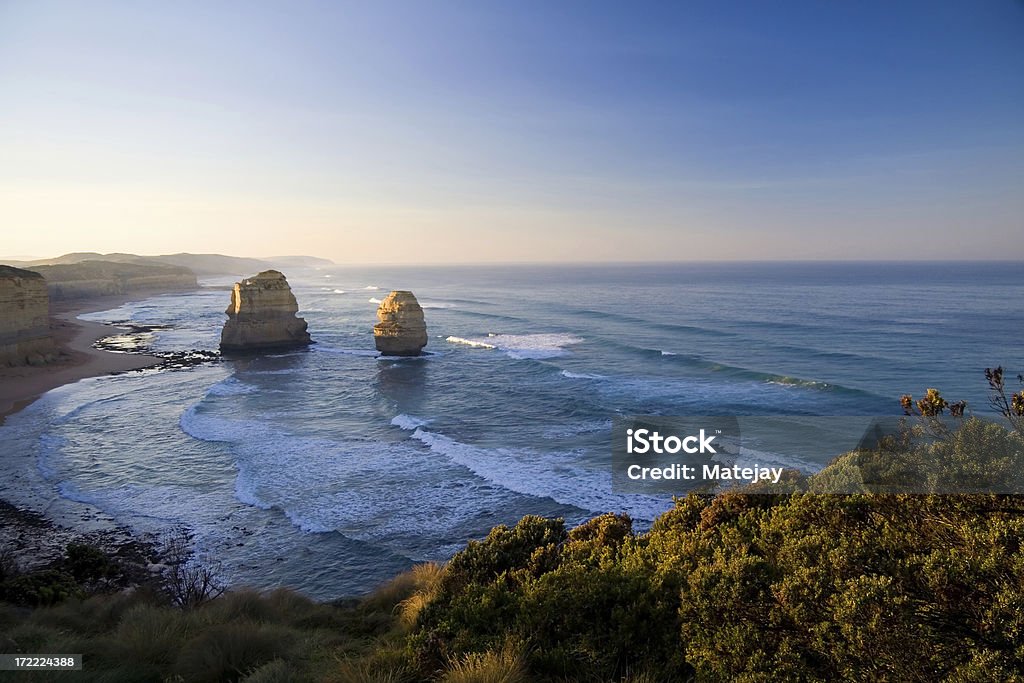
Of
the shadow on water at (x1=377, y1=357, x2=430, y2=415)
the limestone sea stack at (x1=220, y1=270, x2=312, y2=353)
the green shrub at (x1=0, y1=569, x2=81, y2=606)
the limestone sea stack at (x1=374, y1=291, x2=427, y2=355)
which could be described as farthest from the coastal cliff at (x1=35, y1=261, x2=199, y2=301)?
the green shrub at (x1=0, y1=569, x2=81, y2=606)

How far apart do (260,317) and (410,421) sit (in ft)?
80.6

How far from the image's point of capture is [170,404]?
30172 millimetres

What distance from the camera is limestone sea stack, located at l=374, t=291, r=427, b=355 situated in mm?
44062

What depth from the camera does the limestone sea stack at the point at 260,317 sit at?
144ft

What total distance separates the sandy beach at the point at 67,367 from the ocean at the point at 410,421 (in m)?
1.51

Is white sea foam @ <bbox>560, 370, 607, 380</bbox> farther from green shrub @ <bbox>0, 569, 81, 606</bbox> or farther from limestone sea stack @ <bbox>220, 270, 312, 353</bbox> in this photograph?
green shrub @ <bbox>0, 569, 81, 606</bbox>

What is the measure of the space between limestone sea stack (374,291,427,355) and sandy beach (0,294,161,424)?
16.8 meters

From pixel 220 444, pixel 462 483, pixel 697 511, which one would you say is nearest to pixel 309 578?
pixel 462 483

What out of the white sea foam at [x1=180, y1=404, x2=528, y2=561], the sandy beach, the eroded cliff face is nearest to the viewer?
the white sea foam at [x1=180, y1=404, x2=528, y2=561]

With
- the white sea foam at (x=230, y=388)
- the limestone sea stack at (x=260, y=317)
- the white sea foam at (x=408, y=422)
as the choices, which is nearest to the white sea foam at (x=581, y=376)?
the white sea foam at (x=408, y=422)

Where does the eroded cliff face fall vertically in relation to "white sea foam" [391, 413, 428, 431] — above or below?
above

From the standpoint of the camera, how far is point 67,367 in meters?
38.8

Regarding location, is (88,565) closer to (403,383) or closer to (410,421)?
(410,421)

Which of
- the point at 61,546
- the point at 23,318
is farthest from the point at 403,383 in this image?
the point at 23,318
